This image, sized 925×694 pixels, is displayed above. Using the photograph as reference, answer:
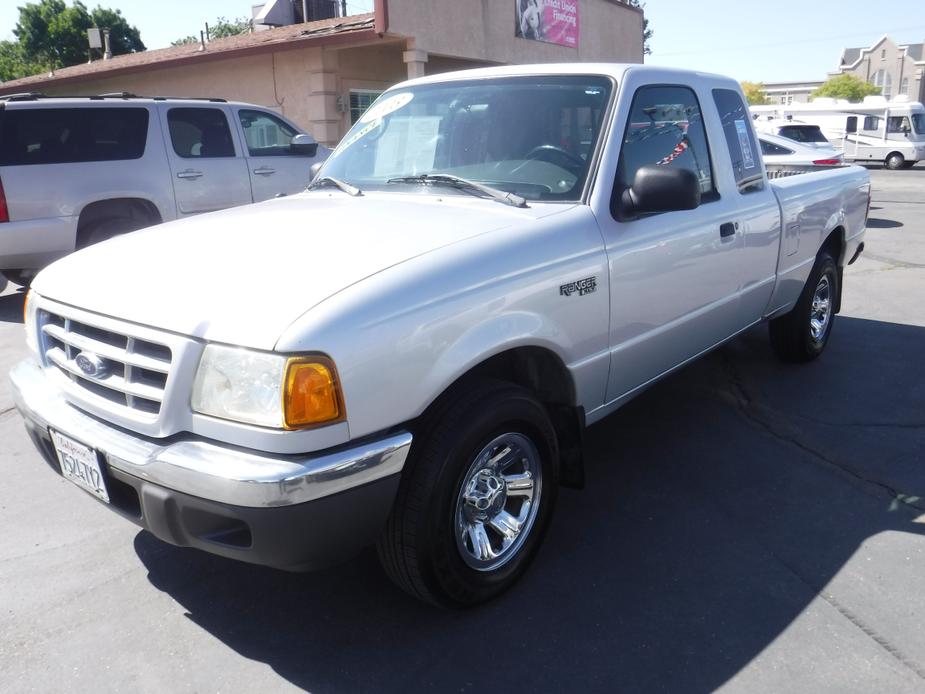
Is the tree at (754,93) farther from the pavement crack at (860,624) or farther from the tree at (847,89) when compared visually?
the pavement crack at (860,624)

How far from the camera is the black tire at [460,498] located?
8.50ft

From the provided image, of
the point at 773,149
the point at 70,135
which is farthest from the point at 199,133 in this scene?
the point at 773,149

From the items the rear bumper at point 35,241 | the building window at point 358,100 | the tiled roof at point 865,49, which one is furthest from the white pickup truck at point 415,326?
the tiled roof at point 865,49

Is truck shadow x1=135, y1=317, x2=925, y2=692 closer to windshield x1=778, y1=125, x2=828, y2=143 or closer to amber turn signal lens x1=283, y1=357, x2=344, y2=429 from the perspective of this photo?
amber turn signal lens x1=283, y1=357, x2=344, y2=429

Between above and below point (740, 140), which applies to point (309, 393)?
below

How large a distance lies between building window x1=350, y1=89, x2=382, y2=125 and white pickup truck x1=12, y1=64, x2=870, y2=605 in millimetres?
11895

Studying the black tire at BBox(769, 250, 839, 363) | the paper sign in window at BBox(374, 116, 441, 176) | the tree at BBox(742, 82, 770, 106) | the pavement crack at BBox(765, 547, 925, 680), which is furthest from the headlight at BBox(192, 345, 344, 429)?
the tree at BBox(742, 82, 770, 106)

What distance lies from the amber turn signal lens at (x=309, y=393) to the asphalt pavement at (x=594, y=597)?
3.04ft

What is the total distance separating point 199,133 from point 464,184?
19.8 ft

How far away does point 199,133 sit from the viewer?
28.2ft

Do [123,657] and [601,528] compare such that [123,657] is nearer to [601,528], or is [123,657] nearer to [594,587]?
[594,587]

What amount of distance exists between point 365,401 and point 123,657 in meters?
1.28

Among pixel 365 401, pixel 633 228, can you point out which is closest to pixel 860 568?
pixel 633 228

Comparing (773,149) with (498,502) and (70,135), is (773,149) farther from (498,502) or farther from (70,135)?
(498,502)
